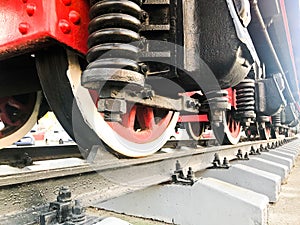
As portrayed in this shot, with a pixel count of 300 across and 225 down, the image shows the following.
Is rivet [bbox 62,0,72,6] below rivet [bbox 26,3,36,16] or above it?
above

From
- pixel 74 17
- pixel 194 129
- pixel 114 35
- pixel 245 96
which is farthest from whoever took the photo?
pixel 194 129

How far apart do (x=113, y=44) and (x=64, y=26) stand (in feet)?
0.60

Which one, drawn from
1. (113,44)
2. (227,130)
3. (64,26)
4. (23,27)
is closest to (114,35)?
(113,44)

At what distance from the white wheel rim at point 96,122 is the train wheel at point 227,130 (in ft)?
4.91

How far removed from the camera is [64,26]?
3.02ft

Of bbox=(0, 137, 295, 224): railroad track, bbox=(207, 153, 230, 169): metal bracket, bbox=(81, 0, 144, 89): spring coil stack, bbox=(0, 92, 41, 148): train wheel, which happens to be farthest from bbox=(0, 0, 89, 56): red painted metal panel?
bbox=(207, 153, 230, 169): metal bracket

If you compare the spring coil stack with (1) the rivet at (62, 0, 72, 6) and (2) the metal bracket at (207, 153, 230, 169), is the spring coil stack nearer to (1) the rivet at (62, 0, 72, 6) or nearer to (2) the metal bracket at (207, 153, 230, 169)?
(1) the rivet at (62, 0, 72, 6)

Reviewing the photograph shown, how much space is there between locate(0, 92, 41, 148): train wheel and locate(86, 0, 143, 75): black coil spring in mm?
1345

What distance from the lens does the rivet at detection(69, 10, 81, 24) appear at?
957 millimetres

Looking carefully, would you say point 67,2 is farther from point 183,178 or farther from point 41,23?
point 183,178

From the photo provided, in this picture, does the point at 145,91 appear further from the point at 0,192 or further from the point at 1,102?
Result: the point at 1,102

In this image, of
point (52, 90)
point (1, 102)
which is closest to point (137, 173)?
point (52, 90)

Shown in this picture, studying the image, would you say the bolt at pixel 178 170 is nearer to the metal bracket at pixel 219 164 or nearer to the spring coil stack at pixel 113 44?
the metal bracket at pixel 219 164

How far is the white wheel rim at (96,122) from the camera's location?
3.82 feet
